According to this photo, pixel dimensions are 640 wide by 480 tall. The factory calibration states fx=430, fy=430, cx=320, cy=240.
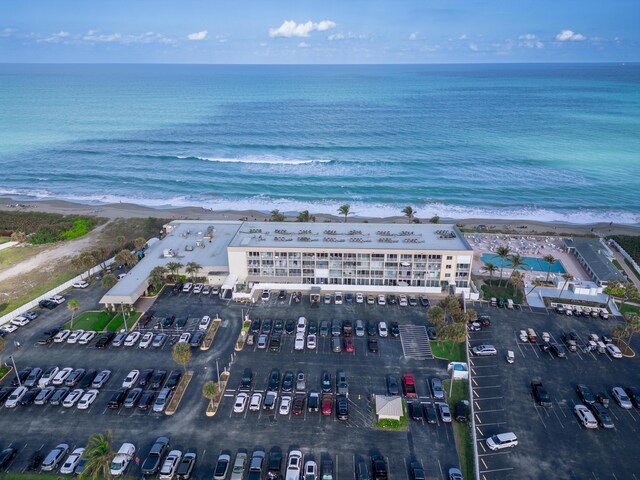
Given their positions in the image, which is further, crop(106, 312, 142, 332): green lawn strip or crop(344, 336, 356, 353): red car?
crop(106, 312, 142, 332): green lawn strip

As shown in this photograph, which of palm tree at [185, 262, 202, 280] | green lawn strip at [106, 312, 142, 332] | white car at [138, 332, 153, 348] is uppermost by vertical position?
palm tree at [185, 262, 202, 280]

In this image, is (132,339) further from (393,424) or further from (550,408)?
(550,408)

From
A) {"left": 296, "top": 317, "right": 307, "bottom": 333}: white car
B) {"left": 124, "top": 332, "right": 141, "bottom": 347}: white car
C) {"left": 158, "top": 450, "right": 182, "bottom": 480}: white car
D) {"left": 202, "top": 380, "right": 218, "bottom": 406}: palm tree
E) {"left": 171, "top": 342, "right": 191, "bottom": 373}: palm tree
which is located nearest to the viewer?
{"left": 158, "top": 450, "right": 182, "bottom": 480}: white car

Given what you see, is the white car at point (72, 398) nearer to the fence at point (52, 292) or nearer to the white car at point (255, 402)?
the white car at point (255, 402)

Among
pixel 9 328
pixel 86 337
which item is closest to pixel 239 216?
pixel 86 337

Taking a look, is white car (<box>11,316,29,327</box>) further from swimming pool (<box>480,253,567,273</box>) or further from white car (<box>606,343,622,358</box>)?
white car (<box>606,343,622,358</box>)

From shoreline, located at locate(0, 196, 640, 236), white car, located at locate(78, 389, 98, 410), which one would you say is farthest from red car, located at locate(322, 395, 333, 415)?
shoreline, located at locate(0, 196, 640, 236)

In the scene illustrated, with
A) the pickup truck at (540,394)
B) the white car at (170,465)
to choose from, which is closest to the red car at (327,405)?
the white car at (170,465)
